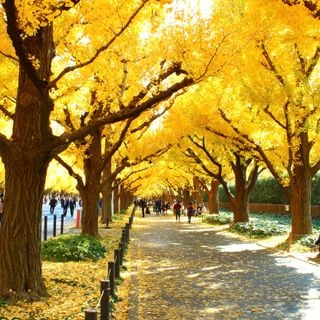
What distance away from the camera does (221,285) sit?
35.3ft

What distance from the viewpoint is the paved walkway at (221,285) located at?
837 cm

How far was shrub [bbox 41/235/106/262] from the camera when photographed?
528 inches

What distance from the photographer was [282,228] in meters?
23.1

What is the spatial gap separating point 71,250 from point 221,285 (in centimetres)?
462

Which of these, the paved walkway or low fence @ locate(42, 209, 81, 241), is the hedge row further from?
the paved walkway

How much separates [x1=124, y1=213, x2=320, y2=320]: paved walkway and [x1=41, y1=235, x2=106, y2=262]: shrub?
42.1 inches

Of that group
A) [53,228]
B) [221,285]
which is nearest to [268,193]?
[53,228]

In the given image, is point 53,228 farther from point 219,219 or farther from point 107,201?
point 219,219

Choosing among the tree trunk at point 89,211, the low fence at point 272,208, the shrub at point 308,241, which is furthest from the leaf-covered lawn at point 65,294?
the low fence at point 272,208

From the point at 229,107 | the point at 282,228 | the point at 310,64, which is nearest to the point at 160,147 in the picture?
the point at 229,107

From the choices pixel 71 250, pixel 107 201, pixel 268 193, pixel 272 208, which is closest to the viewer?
pixel 71 250

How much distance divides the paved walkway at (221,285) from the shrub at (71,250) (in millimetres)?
1069

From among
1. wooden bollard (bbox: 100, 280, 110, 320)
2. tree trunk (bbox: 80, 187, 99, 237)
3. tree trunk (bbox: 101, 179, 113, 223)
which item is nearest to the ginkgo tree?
wooden bollard (bbox: 100, 280, 110, 320)

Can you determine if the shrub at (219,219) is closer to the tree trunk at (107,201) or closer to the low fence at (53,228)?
the tree trunk at (107,201)
